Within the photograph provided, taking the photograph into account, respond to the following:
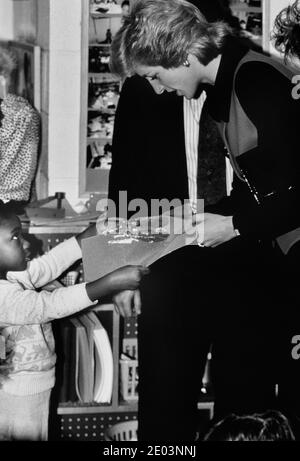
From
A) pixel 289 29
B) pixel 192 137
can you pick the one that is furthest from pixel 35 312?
pixel 289 29

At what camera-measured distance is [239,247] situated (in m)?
1.54

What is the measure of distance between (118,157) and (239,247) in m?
0.38

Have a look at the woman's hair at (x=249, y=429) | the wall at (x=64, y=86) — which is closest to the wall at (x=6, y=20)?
the wall at (x=64, y=86)

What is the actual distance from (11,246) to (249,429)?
2.40 feet

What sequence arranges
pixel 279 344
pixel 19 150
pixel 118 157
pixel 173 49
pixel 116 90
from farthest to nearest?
pixel 116 90 < pixel 19 150 < pixel 118 157 < pixel 279 344 < pixel 173 49

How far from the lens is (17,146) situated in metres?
1.85

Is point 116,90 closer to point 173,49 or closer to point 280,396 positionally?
point 173,49

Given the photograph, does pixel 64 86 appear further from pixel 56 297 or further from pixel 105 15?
pixel 56 297

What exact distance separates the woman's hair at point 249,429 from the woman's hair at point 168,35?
70 cm

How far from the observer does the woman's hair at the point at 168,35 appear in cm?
140

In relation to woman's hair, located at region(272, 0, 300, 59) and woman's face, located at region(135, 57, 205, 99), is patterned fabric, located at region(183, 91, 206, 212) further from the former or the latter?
woman's hair, located at region(272, 0, 300, 59)

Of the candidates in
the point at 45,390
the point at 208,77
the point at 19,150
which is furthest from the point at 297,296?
the point at 19,150

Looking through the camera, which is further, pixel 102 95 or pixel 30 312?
pixel 102 95

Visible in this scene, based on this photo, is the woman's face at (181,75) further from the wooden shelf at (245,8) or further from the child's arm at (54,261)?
the wooden shelf at (245,8)
